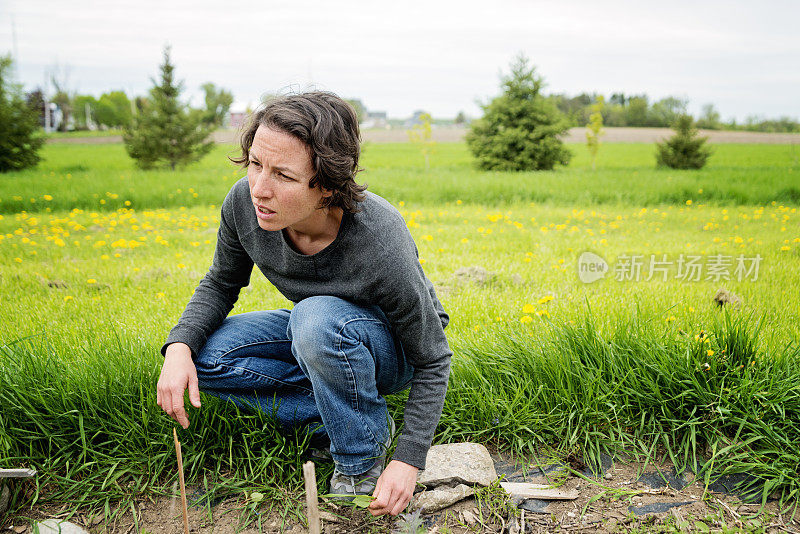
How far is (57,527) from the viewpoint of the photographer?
5.76 ft

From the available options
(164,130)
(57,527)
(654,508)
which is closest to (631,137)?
(164,130)

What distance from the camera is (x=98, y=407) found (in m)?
2.04

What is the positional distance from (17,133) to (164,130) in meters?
3.77

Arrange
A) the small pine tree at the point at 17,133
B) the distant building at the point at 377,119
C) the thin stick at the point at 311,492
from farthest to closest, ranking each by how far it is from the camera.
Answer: the distant building at the point at 377,119
the small pine tree at the point at 17,133
the thin stick at the point at 311,492

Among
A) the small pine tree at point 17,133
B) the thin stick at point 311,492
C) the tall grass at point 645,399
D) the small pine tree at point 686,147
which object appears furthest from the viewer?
the small pine tree at point 686,147

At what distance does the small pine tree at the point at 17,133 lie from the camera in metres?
14.8

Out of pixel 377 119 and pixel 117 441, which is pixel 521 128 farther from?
pixel 377 119

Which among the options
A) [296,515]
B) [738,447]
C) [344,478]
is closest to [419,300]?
[344,478]

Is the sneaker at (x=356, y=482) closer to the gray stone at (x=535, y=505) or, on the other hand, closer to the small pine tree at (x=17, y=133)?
the gray stone at (x=535, y=505)

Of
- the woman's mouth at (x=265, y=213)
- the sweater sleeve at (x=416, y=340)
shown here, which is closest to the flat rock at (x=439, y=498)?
the sweater sleeve at (x=416, y=340)

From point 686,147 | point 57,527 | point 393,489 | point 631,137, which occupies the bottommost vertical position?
point 57,527

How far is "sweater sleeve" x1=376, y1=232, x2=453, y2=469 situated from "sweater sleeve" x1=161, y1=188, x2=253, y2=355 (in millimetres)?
618

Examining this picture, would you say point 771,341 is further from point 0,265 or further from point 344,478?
point 0,265

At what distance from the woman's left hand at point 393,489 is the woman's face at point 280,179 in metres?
0.78
